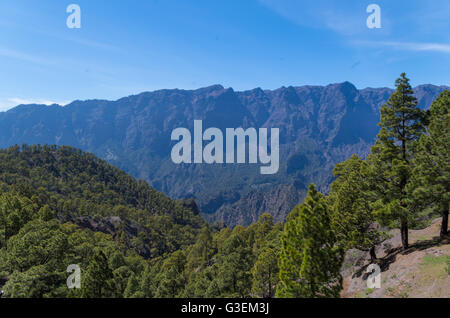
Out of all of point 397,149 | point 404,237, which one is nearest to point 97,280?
point 404,237

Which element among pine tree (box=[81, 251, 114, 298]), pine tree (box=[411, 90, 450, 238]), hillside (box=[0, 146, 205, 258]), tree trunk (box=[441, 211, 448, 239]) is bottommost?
hillside (box=[0, 146, 205, 258])

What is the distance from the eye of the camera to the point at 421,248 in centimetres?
2489

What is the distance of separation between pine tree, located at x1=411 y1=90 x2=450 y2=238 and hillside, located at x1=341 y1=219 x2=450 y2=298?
159 inches

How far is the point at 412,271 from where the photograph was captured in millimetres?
21906

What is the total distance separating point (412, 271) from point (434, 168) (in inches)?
351

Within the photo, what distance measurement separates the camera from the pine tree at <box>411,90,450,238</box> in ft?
71.4

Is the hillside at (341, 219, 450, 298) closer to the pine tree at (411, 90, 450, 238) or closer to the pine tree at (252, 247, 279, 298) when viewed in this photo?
the pine tree at (411, 90, 450, 238)

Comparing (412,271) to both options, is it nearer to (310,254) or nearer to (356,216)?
(356,216)

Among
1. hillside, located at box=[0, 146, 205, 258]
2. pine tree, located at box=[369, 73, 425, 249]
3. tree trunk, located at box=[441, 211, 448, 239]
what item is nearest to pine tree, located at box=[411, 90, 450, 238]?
pine tree, located at box=[369, 73, 425, 249]

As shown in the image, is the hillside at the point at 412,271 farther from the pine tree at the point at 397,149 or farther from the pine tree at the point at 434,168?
the pine tree at the point at 434,168

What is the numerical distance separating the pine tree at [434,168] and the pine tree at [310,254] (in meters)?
9.93

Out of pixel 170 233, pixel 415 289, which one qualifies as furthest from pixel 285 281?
pixel 170 233

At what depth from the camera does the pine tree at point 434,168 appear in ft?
71.4

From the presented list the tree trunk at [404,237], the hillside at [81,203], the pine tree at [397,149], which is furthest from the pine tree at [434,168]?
the hillside at [81,203]
